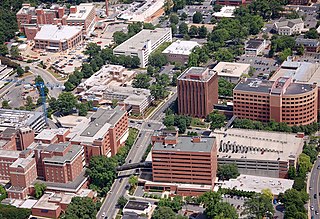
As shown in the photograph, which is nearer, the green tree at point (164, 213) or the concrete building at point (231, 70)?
the green tree at point (164, 213)

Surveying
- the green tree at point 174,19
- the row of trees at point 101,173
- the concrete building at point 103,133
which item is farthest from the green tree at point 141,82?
the green tree at point 174,19

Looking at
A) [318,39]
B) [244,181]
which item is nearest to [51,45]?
[318,39]

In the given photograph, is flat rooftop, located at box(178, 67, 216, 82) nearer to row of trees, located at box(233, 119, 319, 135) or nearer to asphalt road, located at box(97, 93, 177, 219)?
asphalt road, located at box(97, 93, 177, 219)

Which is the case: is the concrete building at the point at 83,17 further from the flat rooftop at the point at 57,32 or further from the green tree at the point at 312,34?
the green tree at the point at 312,34

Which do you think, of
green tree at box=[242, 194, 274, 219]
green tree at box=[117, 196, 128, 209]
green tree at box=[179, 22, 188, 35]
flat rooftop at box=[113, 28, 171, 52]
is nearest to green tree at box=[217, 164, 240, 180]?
green tree at box=[242, 194, 274, 219]

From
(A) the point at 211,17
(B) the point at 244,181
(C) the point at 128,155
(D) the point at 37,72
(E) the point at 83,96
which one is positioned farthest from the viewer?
(A) the point at 211,17

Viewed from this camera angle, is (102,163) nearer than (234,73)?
Yes

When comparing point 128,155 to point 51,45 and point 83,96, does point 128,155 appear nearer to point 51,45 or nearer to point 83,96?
point 83,96
